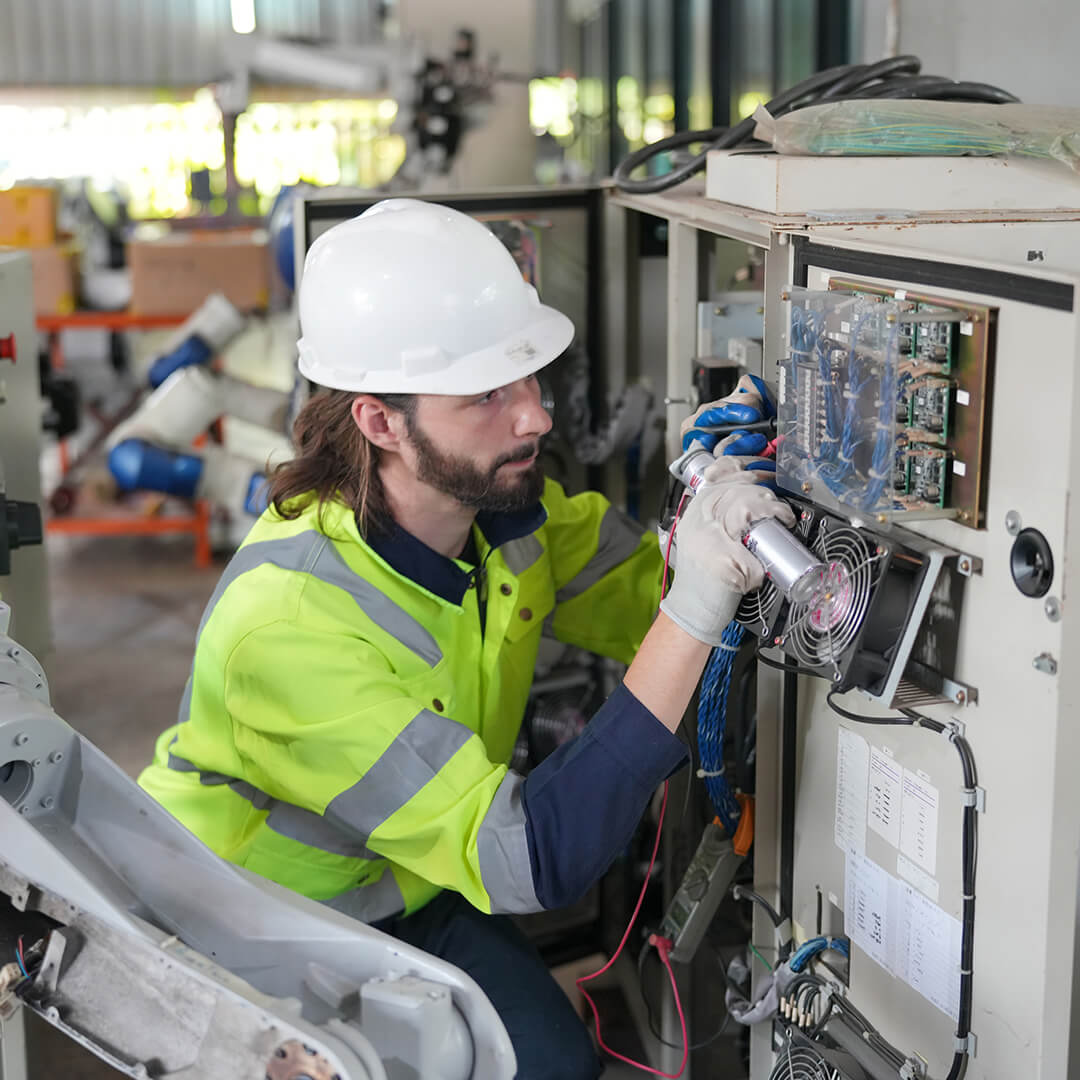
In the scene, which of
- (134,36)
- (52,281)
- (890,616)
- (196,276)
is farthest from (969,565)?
(134,36)

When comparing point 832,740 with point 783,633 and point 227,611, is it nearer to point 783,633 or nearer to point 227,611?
point 783,633

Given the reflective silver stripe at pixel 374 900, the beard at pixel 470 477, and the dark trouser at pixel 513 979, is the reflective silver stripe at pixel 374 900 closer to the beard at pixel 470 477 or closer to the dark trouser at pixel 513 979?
the dark trouser at pixel 513 979

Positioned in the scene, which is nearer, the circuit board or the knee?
the circuit board

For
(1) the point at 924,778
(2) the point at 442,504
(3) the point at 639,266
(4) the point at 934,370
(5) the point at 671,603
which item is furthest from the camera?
(3) the point at 639,266

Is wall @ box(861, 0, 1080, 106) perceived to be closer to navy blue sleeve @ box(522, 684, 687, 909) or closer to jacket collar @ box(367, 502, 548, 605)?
jacket collar @ box(367, 502, 548, 605)

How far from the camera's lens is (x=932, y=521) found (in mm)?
1126

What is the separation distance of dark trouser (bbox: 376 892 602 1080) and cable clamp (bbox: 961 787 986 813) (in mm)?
766

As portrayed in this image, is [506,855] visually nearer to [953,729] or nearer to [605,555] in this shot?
[953,729]

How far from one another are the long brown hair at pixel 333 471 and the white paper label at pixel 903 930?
2.26 ft

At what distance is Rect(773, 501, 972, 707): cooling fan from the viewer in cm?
109

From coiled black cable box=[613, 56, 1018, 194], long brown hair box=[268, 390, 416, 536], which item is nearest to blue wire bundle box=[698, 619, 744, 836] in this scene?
long brown hair box=[268, 390, 416, 536]

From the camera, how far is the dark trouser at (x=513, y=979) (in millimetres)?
1639

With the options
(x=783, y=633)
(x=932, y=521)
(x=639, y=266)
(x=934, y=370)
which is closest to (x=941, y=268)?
(x=934, y=370)

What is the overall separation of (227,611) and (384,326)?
37 cm
